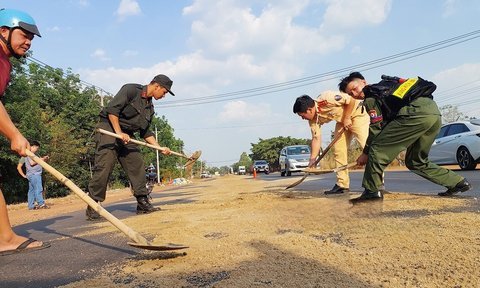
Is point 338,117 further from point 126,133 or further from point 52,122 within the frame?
point 52,122

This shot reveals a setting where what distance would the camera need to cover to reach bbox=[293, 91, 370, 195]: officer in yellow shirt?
5.88 m

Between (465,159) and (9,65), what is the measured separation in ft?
37.8

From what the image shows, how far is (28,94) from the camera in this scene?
2264 centimetres

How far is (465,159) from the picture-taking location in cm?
1131

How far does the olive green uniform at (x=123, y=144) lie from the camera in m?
5.35

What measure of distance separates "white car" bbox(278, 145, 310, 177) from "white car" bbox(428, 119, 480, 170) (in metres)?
6.29

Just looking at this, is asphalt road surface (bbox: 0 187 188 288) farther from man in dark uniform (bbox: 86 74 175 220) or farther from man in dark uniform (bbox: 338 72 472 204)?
man in dark uniform (bbox: 338 72 472 204)

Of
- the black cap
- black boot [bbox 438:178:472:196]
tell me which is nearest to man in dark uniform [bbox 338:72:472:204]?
black boot [bbox 438:178:472:196]

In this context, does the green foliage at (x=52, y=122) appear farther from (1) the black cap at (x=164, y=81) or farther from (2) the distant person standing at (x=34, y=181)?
(1) the black cap at (x=164, y=81)

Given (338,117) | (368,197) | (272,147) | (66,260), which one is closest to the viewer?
(66,260)

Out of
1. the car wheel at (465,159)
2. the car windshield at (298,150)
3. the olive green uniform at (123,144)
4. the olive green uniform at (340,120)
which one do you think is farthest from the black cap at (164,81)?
the car windshield at (298,150)

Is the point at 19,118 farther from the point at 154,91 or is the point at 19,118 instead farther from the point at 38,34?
the point at 38,34

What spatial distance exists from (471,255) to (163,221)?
129 inches

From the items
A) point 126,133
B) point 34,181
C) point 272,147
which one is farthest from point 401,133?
point 272,147
